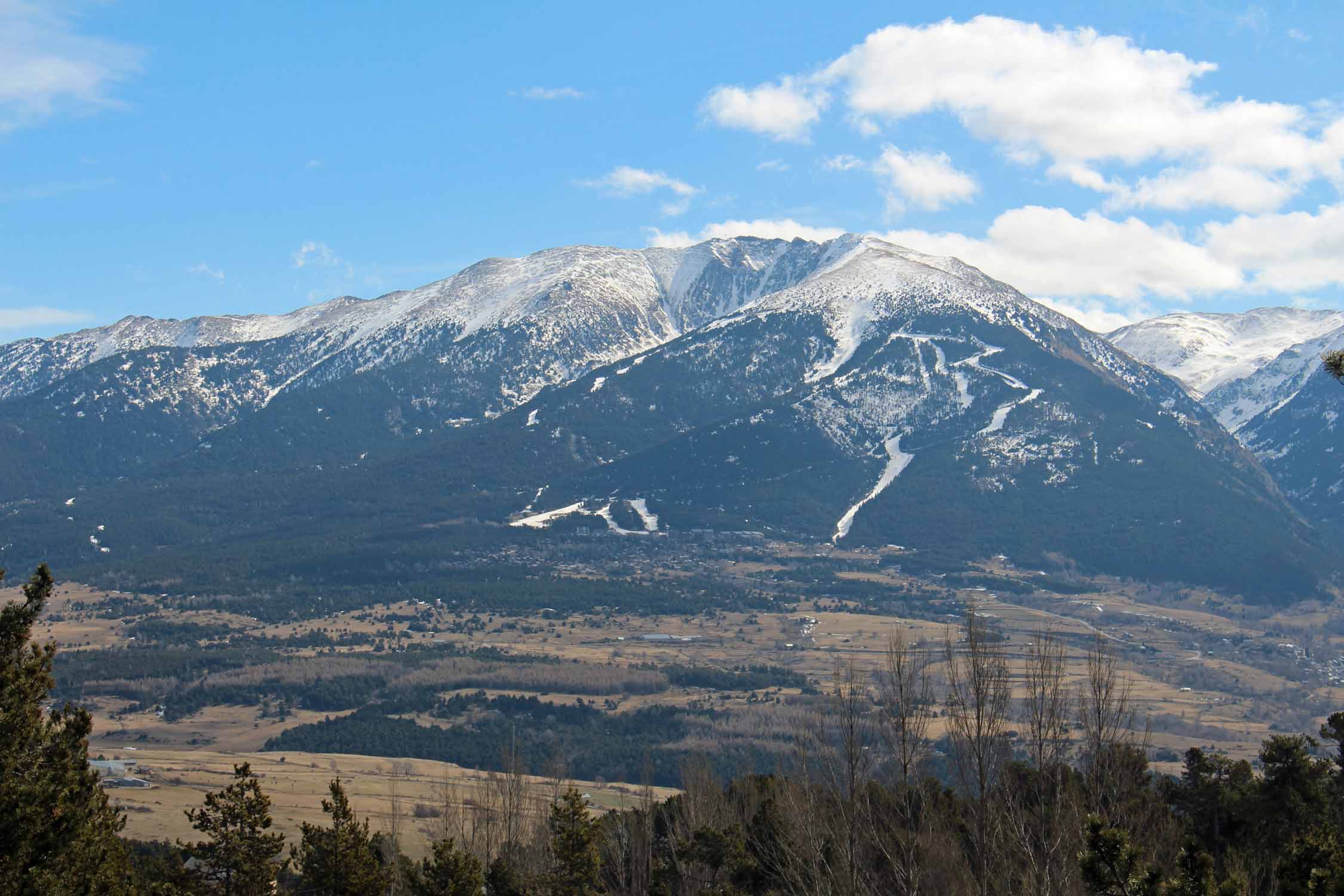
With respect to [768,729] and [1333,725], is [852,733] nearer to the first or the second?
[1333,725]

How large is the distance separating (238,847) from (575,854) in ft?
64.3

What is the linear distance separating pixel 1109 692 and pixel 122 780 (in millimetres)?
114435

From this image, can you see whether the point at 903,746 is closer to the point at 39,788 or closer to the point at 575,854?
the point at 575,854

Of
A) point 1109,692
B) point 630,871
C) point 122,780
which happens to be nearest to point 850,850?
point 1109,692

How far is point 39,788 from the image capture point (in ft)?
117

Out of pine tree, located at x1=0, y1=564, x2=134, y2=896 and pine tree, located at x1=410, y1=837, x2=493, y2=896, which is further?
pine tree, located at x1=410, y1=837, x2=493, y2=896

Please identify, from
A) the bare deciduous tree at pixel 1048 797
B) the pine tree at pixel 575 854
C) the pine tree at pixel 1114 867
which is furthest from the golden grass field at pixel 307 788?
the pine tree at pixel 1114 867

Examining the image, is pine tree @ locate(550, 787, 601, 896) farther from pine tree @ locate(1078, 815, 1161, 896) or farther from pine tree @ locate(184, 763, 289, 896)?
pine tree @ locate(1078, 815, 1161, 896)

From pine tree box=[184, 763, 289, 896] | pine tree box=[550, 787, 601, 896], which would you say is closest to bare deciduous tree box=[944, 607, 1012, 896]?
pine tree box=[550, 787, 601, 896]

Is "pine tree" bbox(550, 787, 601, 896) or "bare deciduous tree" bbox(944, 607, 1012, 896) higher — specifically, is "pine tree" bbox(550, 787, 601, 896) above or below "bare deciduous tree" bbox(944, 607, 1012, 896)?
below

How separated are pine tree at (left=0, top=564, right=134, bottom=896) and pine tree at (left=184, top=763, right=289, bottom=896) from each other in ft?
22.9

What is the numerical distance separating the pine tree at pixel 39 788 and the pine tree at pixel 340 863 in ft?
35.5

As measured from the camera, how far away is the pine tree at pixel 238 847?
46750mm

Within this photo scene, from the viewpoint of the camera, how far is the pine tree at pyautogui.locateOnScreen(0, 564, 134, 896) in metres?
35.2
